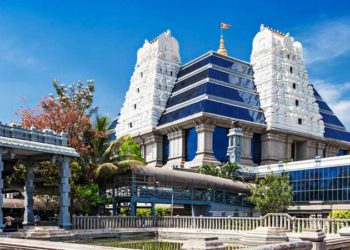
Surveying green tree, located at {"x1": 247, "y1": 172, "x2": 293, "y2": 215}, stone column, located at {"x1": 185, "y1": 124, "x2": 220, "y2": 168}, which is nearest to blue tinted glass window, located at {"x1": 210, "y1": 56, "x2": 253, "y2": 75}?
stone column, located at {"x1": 185, "y1": 124, "x2": 220, "y2": 168}

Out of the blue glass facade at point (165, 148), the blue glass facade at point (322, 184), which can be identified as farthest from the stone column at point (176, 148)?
the blue glass facade at point (322, 184)

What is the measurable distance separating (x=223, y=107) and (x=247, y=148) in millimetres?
6795

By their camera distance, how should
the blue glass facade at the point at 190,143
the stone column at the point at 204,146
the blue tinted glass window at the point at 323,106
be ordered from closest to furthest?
the stone column at the point at 204,146 < the blue glass facade at the point at 190,143 < the blue tinted glass window at the point at 323,106

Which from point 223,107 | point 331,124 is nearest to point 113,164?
point 223,107

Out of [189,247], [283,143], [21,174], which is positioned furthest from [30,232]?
[283,143]

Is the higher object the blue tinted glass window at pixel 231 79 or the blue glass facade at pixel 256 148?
the blue tinted glass window at pixel 231 79

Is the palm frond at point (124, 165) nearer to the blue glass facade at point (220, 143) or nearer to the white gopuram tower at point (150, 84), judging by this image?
the blue glass facade at point (220, 143)

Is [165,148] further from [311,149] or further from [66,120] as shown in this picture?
[66,120]

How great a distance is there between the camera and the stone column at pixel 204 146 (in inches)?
2264

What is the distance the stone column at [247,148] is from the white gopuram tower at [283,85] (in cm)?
322

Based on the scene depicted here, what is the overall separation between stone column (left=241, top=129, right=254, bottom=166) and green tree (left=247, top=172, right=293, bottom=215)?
21421 millimetres

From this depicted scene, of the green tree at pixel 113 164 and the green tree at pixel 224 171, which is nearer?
the green tree at pixel 113 164

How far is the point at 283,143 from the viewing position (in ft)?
211

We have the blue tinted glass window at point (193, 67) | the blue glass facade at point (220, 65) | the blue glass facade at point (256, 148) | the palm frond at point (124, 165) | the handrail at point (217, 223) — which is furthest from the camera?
the blue tinted glass window at point (193, 67)
